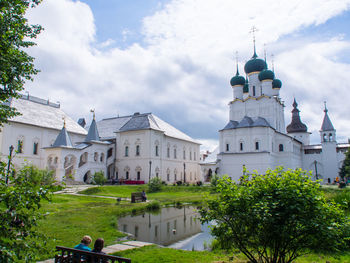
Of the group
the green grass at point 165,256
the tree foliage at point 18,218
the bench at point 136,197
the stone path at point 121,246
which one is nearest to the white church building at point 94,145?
the bench at point 136,197

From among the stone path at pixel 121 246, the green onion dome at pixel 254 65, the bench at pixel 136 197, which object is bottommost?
the stone path at pixel 121 246

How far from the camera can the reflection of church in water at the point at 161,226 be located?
1049cm

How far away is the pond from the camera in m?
9.91

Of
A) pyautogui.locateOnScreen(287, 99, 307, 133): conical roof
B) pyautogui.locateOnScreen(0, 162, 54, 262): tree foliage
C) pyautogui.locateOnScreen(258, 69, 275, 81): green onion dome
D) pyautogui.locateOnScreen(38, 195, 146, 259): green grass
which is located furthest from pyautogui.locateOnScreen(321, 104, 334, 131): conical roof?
pyautogui.locateOnScreen(0, 162, 54, 262): tree foliage

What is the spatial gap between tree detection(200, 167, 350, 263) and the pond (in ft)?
10.0

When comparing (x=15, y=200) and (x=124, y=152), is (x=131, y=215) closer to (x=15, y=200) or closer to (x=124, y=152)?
(x=15, y=200)

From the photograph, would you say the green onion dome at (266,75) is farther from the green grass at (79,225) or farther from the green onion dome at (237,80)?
the green grass at (79,225)

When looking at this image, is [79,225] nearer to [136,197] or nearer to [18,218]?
[18,218]

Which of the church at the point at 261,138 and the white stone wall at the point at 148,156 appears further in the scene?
the church at the point at 261,138

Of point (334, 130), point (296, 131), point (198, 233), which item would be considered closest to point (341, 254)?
point (198, 233)

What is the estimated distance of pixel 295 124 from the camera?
197 ft

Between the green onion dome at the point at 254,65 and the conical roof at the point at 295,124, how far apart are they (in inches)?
826

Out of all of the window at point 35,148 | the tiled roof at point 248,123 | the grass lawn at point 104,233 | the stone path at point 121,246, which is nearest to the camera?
the grass lawn at point 104,233

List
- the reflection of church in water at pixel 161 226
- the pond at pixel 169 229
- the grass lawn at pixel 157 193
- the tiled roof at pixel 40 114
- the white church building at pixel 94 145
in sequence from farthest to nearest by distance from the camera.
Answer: the tiled roof at pixel 40 114
the white church building at pixel 94 145
the grass lawn at pixel 157 193
the reflection of church in water at pixel 161 226
the pond at pixel 169 229
